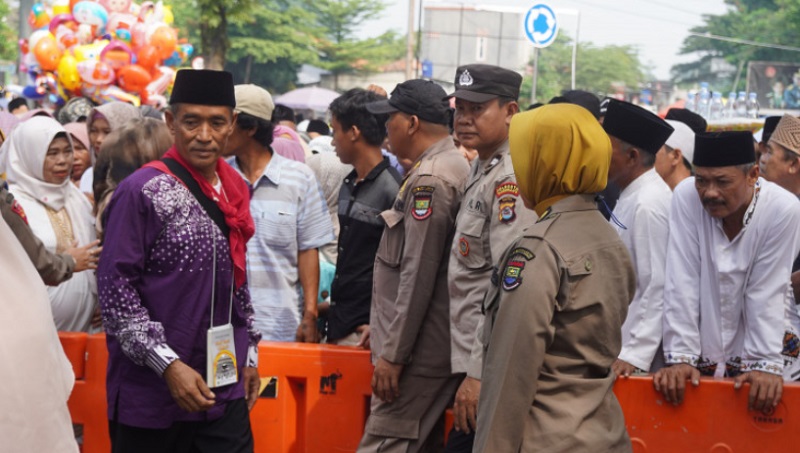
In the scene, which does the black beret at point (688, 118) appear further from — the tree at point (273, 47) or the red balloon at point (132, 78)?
the tree at point (273, 47)

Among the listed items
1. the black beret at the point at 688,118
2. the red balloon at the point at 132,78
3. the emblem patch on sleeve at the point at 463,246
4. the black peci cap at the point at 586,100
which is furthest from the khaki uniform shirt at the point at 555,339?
the red balloon at the point at 132,78

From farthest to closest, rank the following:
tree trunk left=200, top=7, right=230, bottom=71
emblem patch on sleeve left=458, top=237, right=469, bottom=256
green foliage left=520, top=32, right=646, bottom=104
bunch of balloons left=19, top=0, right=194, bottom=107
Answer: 1. green foliage left=520, top=32, right=646, bottom=104
2. tree trunk left=200, top=7, right=230, bottom=71
3. bunch of balloons left=19, top=0, right=194, bottom=107
4. emblem patch on sleeve left=458, top=237, right=469, bottom=256

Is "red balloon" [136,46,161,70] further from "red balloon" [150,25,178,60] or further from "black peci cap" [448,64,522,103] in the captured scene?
"black peci cap" [448,64,522,103]

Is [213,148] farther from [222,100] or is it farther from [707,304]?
[707,304]

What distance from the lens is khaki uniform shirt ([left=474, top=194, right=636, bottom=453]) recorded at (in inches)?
129

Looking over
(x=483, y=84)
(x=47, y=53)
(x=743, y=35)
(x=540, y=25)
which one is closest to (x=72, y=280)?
(x=483, y=84)

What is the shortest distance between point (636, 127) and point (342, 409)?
2.11m

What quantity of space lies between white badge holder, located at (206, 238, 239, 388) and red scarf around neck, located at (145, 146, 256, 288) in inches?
4.0

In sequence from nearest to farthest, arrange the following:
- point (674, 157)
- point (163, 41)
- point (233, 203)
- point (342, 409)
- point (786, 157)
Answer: point (233, 203) < point (342, 409) < point (786, 157) < point (674, 157) < point (163, 41)

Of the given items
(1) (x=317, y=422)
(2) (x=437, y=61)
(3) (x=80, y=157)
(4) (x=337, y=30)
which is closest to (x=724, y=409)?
(1) (x=317, y=422)

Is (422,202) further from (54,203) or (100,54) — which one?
(100,54)

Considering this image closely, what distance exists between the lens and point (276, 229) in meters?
5.78

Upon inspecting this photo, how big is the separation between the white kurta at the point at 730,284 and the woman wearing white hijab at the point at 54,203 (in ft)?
10.6

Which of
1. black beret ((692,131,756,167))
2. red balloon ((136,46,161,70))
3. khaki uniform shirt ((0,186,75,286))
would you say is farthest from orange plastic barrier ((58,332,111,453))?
red balloon ((136,46,161,70))
